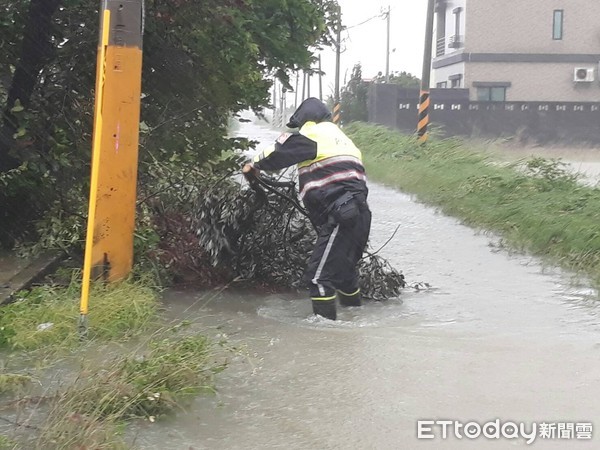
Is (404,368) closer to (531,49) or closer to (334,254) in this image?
(334,254)

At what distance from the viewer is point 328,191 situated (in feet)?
20.6

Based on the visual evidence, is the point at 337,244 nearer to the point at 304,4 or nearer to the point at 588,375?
the point at 588,375

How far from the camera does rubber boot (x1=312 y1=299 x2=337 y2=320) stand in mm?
6285

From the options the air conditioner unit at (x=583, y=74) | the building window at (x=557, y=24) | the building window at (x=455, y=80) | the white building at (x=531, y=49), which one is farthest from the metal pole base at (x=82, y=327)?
the building window at (x=557, y=24)

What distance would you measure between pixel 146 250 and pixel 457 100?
1230 inches

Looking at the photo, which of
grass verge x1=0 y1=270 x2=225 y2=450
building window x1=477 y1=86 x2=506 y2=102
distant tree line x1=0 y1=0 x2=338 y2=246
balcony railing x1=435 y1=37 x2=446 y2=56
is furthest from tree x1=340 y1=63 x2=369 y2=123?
grass verge x1=0 y1=270 x2=225 y2=450

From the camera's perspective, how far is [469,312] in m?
6.71

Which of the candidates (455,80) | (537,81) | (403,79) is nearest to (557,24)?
(537,81)

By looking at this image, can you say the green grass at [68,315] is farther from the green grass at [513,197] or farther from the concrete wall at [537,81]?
the concrete wall at [537,81]

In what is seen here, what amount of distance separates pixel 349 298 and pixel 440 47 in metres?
44.0

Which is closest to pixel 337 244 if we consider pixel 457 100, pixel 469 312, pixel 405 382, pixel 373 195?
pixel 469 312

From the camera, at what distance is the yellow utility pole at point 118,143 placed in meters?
6.02

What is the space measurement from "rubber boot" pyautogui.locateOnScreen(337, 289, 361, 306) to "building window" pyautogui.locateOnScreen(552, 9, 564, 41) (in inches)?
1582

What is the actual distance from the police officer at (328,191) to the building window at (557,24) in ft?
132
